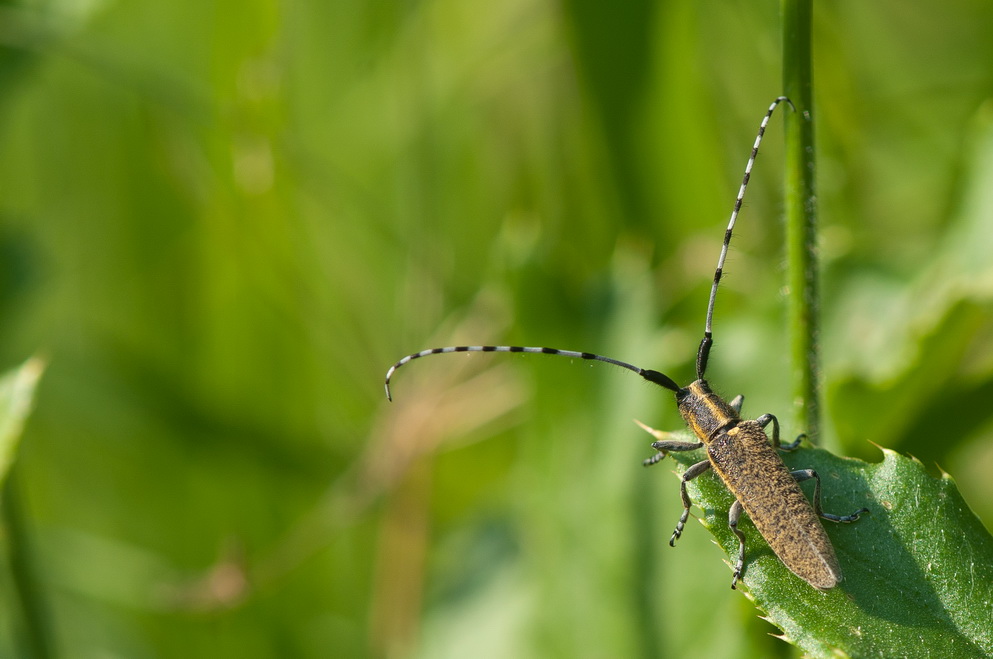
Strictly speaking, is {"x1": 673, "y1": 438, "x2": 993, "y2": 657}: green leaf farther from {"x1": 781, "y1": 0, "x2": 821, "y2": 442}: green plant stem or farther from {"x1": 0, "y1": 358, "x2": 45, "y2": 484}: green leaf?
{"x1": 0, "y1": 358, "x2": 45, "y2": 484}: green leaf

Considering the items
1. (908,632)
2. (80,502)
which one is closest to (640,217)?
(908,632)

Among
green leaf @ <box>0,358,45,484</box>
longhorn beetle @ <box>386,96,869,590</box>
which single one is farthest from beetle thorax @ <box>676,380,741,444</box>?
green leaf @ <box>0,358,45,484</box>

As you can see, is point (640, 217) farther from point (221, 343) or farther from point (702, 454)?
point (221, 343)

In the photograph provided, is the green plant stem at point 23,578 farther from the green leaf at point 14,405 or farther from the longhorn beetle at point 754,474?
the longhorn beetle at point 754,474

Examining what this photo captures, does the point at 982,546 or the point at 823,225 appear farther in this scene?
the point at 823,225

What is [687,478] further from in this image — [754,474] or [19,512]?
[19,512]
